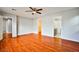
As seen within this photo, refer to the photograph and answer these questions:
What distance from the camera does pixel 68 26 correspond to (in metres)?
2.35

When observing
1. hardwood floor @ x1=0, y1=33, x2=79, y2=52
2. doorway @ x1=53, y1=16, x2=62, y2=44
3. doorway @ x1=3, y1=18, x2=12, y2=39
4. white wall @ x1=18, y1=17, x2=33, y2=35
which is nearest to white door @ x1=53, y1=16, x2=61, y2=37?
doorway @ x1=53, y1=16, x2=62, y2=44

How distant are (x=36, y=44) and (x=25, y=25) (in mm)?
666

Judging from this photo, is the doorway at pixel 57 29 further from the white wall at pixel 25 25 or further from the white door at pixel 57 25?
the white wall at pixel 25 25

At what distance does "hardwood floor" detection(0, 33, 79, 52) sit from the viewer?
1.90m

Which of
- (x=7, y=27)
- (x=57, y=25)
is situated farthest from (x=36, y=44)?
(x=7, y=27)

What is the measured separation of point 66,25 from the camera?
2.28 meters

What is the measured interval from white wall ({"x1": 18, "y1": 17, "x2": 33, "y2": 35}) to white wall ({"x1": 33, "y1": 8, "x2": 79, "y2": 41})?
0.11m

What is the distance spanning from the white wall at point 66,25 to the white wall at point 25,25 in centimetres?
11

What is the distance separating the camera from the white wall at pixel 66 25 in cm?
219

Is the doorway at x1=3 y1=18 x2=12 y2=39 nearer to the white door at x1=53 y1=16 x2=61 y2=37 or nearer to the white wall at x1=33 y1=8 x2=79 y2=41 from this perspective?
the white wall at x1=33 y1=8 x2=79 y2=41

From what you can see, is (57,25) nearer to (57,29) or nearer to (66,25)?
(57,29)
